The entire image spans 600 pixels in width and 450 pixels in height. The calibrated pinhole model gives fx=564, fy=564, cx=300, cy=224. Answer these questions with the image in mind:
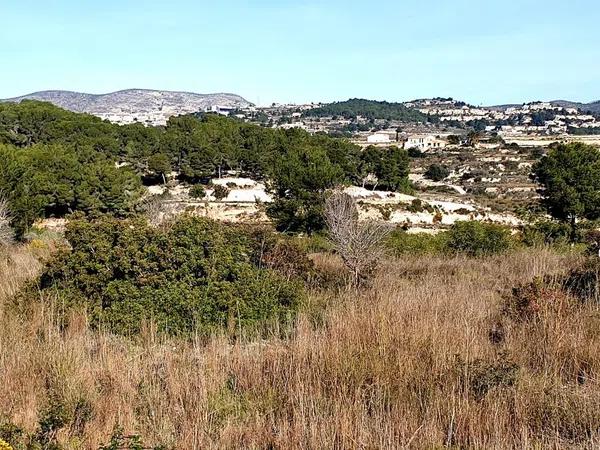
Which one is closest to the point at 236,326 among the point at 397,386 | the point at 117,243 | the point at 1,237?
the point at 117,243

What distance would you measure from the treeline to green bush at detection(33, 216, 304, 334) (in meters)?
24.6

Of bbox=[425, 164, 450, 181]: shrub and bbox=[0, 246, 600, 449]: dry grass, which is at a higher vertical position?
bbox=[0, 246, 600, 449]: dry grass

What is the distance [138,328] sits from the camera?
485 cm

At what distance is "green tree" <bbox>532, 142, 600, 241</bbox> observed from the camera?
26.6 meters

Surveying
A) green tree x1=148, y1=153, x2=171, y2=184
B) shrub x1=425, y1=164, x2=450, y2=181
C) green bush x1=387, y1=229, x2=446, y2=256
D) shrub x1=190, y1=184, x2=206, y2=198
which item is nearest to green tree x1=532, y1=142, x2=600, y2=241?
green bush x1=387, y1=229, x2=446, y2=256

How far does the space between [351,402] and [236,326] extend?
2.25 meters

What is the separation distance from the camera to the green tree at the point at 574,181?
26578 millimetres

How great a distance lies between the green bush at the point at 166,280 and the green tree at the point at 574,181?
24.4 meters

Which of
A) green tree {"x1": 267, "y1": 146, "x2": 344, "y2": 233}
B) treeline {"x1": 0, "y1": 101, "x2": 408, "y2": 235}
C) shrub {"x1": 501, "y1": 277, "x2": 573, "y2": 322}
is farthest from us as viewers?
treeline {"x1": 0, "y1": 101, "x2": 408, "y2": 235}

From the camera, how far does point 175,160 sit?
2002 inches

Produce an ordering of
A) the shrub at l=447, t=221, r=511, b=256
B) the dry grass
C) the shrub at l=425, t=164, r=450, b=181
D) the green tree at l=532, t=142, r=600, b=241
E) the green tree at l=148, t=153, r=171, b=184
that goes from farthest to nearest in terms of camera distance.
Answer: the shrub at l=425, t=164, r=450, b=181, the green tree at l=148, t=153, r=171, b=184, the green tree at l=532, t=142, r=600, b=241, the shrub at l=447, t=221, r=511, b=256, the dry grass

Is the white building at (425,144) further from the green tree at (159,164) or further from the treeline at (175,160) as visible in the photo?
the green tree at (159,164)

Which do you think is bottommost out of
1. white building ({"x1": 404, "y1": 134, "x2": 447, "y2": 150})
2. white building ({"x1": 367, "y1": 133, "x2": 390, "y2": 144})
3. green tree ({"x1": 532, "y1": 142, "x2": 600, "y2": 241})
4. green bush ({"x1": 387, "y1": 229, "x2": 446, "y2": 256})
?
green bush ({"x1": 387, "y1": 229, "x2": 446, "y2": 256})

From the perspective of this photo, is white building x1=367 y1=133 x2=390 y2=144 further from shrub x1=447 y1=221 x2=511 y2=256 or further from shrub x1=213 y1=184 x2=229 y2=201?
shrub x1=447 y1=221 x2=511 y2=256
